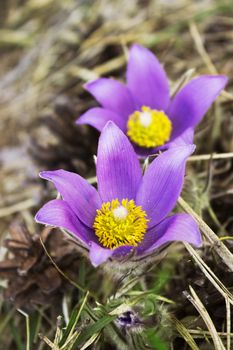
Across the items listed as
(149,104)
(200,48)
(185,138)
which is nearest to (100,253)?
(185,138)

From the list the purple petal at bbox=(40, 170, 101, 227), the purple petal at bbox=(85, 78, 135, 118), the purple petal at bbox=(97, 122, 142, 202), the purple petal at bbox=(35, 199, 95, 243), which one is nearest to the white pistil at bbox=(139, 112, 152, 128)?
the purple petal at bbox=(85, 78, 135, 118)

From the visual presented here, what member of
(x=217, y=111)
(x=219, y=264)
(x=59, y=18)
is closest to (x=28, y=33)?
(x=59, y=18)

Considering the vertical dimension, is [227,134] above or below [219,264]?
above

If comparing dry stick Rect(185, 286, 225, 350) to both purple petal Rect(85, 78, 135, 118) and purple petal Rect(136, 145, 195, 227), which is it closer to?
purple petal Rect(136, 145, 195, 227)

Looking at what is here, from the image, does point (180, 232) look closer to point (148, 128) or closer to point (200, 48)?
point (148, 128)

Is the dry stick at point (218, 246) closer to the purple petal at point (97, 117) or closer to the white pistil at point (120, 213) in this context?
the white pistil at point (120, 213)

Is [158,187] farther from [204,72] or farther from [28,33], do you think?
[28,33]
